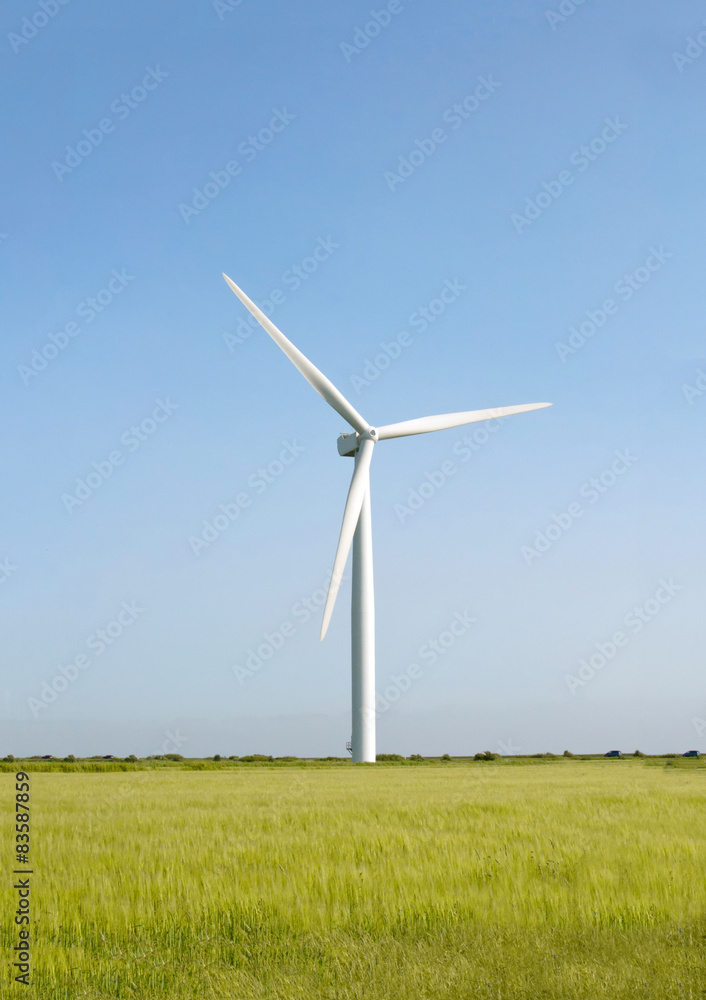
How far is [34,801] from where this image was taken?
1017 inches

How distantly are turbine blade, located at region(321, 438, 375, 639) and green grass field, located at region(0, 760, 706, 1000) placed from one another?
2729 cm

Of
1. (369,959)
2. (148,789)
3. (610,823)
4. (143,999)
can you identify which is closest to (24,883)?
(143,999)

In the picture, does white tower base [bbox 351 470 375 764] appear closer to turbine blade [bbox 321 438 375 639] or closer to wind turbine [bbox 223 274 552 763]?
wind turbine [bbox 223 274 552 763]

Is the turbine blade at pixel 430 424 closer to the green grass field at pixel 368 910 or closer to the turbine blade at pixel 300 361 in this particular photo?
the turbine blade at pixel 300 361

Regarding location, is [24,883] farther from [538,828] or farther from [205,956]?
[538,828]

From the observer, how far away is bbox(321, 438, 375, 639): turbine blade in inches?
1772

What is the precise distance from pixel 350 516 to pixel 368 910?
40541 mm

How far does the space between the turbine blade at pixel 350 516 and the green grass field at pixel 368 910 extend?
1074 inches

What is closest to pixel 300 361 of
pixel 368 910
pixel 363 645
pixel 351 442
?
pixel 351 442

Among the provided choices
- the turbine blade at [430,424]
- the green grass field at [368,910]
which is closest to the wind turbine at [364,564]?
the turbine blade at [430,424]

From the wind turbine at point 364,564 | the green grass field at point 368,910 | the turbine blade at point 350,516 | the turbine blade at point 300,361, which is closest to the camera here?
the green grass field at point 368,910

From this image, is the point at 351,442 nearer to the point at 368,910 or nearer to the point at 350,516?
the point at 350,516

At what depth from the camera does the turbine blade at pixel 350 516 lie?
45000 mm

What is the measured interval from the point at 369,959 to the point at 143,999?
1956 millimetres
